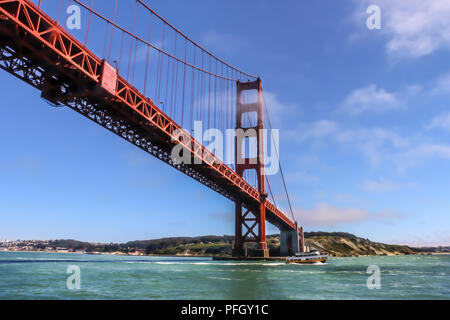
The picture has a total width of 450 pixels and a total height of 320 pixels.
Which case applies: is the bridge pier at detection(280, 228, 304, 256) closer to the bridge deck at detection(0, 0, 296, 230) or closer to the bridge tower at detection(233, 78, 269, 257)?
the bridge tower at detection(233, 78, 269, 257)

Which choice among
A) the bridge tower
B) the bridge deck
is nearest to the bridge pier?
the bridge tower

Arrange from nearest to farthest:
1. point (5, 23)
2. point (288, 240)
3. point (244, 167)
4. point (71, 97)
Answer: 1. point (5, 23)
2. point (71, 97)
3. point (244, 167)
4. point (288, 240)

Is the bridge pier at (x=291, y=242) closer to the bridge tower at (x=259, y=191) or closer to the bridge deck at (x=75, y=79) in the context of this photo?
the bridge tower at (x=259, y=191)

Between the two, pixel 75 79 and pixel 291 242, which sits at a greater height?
pixel 75 79

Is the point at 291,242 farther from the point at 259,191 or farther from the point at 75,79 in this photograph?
the point at 75,79

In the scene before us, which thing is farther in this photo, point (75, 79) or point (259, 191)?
point (259, 191)

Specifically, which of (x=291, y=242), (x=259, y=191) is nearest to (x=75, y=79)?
(x=259, y=191)

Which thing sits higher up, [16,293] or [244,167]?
[244,167]

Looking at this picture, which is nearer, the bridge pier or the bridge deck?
the bridge deck

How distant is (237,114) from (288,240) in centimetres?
3253
